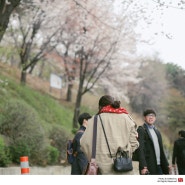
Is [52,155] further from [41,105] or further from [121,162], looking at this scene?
[41,105]

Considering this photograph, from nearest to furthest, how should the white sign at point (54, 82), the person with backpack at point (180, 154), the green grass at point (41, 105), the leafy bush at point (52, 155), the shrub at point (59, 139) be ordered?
the person with backpack at point (180, 154)
the leafy bush at point (52, 155)
the shrub at point (59, 139)
the green grass at point (41, 105)
the white sign at point (54, 82)

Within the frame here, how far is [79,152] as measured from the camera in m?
6.93

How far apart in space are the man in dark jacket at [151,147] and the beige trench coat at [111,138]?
1.63 meters

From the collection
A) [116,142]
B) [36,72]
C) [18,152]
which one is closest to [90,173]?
[116,142]

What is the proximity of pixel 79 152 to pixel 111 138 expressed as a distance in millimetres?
2019

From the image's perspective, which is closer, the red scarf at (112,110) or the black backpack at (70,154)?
the red scarf at (112,110)

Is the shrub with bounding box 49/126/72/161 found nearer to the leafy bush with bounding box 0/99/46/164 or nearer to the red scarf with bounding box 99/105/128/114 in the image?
the leafy bush with bounding box 0/99/46/164

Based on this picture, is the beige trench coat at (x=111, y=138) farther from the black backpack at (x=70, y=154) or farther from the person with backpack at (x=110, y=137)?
the black backpack at (x=70, y=154)

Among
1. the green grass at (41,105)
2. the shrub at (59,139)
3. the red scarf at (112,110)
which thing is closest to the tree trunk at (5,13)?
the red scarf at (112,110)

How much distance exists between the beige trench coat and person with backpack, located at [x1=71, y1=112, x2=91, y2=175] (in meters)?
1.77

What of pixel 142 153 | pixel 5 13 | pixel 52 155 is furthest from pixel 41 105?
pixel 142 153

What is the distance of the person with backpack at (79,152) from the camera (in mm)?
6867

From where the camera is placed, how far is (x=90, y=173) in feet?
16.2
